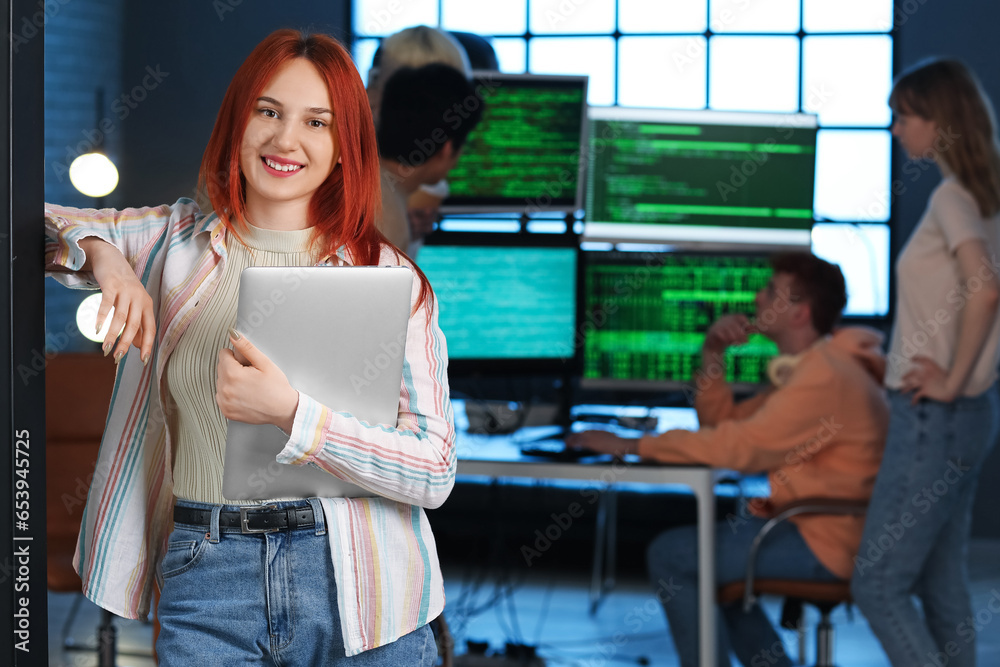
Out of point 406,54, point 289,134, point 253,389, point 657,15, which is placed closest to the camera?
point 253,389

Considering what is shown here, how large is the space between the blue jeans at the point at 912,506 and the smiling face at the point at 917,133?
580 millimetres

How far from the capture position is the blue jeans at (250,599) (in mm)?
905

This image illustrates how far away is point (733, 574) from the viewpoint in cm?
224

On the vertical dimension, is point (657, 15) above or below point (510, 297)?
above

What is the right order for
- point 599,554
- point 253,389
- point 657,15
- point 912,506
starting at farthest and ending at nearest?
1. point 657,15
2. point 599,554
3. point 912,506
4. point 253,389

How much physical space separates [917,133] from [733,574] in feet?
3.67

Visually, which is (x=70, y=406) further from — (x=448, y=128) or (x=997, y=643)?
(x=997, y=643)

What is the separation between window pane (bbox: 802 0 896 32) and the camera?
5.09 metres

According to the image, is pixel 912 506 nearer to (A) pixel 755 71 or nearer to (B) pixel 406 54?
(B) pixel 406 54

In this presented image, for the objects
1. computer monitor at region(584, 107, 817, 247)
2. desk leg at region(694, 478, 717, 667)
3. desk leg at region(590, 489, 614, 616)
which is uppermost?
computer monitor at region(584, 107, 817, 247)

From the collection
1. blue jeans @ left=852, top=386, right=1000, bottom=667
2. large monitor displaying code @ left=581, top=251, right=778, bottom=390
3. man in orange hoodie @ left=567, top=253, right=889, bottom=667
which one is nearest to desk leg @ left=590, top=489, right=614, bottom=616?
large monitor displaying code @ left=581, top=251, right=778, bottom=390

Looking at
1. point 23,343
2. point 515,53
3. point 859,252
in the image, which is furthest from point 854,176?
point 23,343

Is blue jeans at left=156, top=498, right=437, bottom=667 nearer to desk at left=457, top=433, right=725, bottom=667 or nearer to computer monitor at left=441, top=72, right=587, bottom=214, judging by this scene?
desk at left=457, top=433, right=725, bottom=667

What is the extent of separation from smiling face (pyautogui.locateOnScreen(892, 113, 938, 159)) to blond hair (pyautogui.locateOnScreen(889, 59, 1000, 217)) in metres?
0.01
